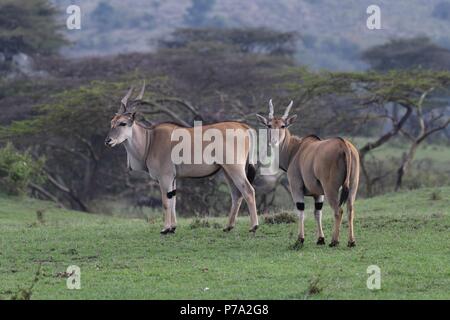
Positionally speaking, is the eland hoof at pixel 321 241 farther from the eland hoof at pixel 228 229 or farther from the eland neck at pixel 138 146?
the eland neck at pixel 138 146

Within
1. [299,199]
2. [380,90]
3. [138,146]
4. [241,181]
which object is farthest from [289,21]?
[299,199]

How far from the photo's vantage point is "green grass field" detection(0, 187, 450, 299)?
28.9 ft

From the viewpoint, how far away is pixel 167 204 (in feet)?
40.9

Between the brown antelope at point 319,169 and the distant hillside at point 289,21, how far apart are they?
5230 cm

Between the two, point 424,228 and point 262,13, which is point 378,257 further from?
point 262,13

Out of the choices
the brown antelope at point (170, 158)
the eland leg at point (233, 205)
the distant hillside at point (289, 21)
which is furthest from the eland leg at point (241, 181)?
the distant hillside at point (289, 21)

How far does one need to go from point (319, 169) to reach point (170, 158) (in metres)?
2.45

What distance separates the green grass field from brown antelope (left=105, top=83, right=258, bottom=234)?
15.2 inches

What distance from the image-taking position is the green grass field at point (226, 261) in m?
8.82

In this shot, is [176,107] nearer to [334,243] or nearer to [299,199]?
[299,199]

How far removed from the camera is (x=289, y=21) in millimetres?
69125
